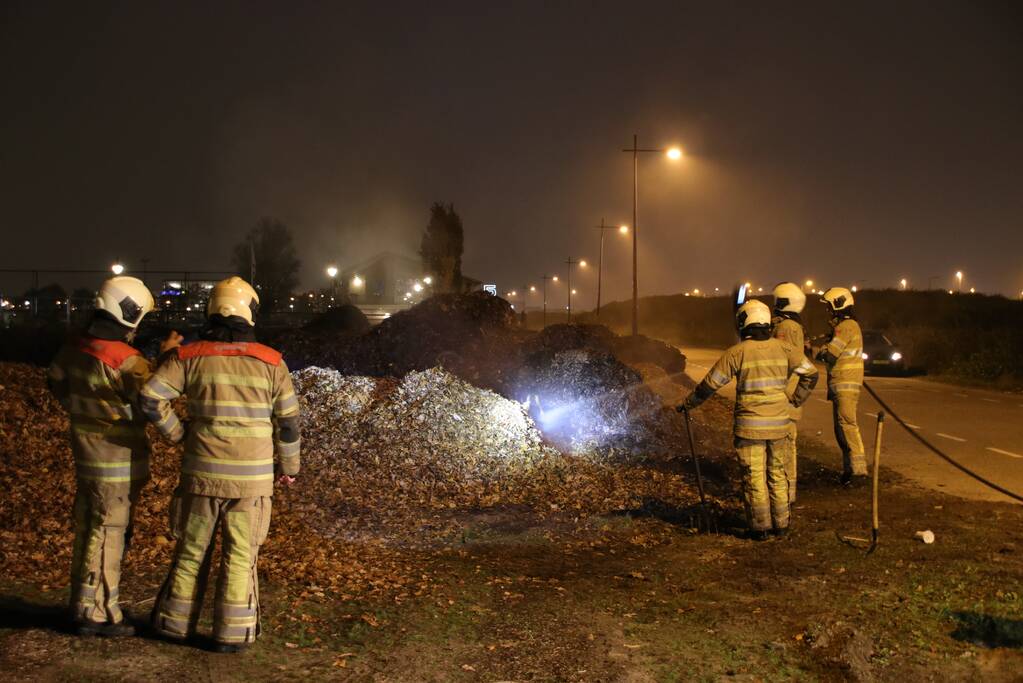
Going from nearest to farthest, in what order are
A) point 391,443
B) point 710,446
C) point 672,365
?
point 391,443 < point 710,446 < point 672,365

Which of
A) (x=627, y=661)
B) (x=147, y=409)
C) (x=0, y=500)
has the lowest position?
(x=627, y=661)

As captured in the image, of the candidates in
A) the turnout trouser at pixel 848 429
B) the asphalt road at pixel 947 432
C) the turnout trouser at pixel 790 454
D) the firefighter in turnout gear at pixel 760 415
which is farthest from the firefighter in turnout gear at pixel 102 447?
the asphalt road at pixel 947 432

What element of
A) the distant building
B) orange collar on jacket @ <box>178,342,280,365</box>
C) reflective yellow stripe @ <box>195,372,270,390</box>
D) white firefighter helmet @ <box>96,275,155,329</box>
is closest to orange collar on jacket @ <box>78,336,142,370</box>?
white firefighter helmet @ <box>96,275,155,329</box>

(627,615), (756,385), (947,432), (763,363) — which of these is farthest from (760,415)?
(947,432)

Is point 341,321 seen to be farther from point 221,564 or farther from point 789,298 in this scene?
point 221,564

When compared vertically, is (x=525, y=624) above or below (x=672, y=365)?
below

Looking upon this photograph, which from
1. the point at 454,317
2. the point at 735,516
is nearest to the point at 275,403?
the point at 735,516

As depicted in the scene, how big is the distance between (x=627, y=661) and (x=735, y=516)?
3.67 metres

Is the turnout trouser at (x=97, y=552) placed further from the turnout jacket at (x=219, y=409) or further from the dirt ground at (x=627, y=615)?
the turnout jacket at (x=219, y=409)

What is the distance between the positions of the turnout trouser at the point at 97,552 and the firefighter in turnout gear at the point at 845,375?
26.3ft

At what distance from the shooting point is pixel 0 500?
7086 mm

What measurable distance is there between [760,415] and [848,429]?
3127mm

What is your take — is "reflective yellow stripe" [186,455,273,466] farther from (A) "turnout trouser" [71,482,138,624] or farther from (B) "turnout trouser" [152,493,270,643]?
(A) "turnout trouser" [71,482,138,624]

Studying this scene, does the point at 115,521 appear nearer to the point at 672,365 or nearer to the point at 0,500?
the point at 0,500
